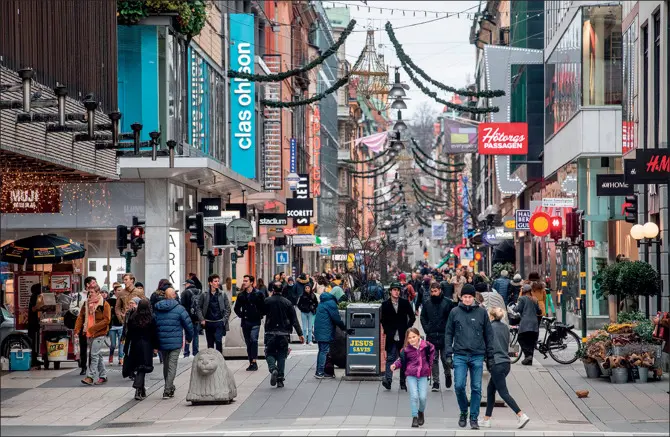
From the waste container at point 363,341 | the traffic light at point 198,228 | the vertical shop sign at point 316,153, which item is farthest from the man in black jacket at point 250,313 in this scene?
the vertical shop sign at point 316,153

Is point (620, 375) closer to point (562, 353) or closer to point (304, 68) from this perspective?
point (562, 353)

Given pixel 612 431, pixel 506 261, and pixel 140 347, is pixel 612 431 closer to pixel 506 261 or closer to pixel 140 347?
pixel 140 347

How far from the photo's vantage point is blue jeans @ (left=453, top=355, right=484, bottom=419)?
16.6 m

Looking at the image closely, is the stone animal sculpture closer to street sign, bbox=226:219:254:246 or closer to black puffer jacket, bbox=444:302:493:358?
black puffer jacket, bbox=444:302:493:358

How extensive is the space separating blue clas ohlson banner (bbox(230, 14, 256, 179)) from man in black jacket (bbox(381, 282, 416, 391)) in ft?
89.3

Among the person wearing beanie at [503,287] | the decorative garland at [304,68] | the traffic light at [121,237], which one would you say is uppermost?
the decorative garland at [304,68]

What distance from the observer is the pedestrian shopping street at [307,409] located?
54.0 feet

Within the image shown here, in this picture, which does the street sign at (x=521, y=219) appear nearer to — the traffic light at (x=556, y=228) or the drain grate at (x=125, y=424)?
the traffic light at (x=556, y=228)

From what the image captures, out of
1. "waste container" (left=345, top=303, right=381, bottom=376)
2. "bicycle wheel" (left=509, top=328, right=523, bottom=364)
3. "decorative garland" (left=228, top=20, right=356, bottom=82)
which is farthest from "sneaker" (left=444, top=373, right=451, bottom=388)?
"decorative garland" (left=228, top=20, right=356, bottom=82)

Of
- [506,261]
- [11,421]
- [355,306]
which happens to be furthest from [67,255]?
[506,261]

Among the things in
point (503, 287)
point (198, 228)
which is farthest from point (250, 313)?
point (503, 287)

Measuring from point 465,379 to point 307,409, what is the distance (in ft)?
9.65

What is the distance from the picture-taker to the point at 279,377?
21656mm

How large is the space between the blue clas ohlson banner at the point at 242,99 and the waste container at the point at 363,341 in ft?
85.9
